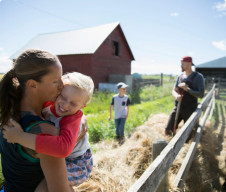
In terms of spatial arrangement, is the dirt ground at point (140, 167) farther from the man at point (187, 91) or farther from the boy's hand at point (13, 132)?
the boy's hand at point (13, 132)

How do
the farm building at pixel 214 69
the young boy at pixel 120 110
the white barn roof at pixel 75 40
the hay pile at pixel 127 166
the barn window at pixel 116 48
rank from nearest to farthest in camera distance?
the hay pile at pixel 127 166
the young boy at pixel 120 110
the white barn roof at pixel 75 40
the barn window at pixel 116 48
the farm building at pixel 214 69

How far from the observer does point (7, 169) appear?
103cm

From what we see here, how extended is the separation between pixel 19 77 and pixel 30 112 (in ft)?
0.68

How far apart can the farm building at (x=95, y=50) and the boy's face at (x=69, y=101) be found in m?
14.4

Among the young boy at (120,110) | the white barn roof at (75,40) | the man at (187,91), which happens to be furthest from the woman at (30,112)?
the white barn roof at (75,40)

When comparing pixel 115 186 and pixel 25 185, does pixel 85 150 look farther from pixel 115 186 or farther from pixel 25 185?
pixel 115 186

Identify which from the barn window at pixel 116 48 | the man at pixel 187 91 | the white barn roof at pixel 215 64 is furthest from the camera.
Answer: the white barn roof at pixel 215 64

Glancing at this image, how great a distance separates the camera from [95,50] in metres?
15.4

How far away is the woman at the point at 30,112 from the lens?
36.6 inches

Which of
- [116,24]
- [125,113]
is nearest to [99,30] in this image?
[116,24]

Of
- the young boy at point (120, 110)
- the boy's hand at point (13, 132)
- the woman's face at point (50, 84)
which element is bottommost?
the young boy at point (120, 110)

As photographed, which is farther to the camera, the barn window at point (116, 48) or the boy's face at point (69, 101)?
the barn window at point (116, 48)

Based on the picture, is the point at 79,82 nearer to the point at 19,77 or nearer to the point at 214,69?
the point at 19,77

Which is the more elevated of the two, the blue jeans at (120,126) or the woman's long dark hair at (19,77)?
the woman's long dark hair at (19,77)
